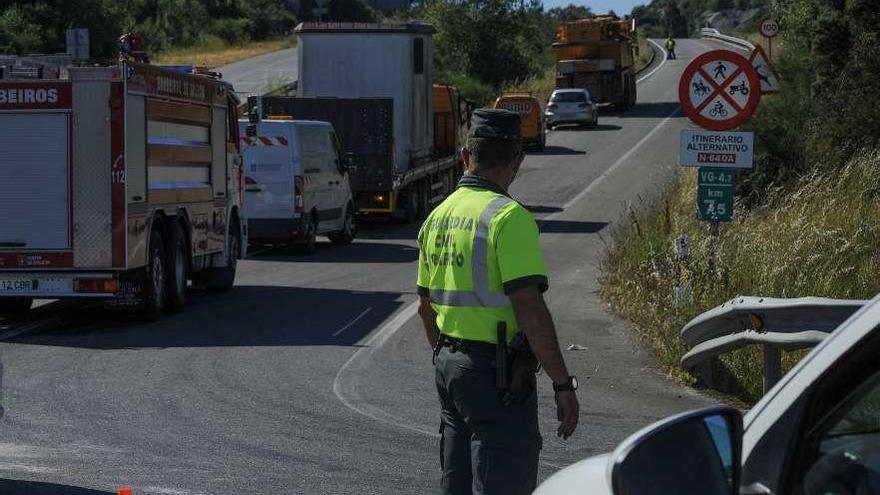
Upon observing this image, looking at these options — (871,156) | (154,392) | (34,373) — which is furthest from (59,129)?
(871,156)

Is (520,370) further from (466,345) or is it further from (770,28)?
(770,28)

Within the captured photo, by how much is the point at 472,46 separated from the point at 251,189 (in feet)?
135

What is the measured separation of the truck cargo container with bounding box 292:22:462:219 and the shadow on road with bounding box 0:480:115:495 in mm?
17669

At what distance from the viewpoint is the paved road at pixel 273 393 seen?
8.34 m

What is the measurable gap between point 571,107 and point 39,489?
4416 centimetres

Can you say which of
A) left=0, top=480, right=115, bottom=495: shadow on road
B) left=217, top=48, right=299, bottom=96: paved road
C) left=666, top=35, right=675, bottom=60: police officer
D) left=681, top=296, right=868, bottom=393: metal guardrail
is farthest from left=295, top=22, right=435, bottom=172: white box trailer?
left=666, top=35, right=675, bottom=60: police officer

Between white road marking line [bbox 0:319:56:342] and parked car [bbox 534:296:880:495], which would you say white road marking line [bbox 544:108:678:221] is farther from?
parked car [bbox 534:296:880:495]

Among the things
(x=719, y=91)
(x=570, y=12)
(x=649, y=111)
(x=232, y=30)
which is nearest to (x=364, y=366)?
(x=719, y=91)

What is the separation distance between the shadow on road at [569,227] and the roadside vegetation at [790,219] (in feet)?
14.5

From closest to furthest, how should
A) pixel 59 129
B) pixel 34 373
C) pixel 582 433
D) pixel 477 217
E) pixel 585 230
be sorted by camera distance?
pixel 477 217, pixel 582 433, pixel 34 373, pixel 59 129, pixel 585 230

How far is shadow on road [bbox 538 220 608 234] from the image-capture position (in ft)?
87.5

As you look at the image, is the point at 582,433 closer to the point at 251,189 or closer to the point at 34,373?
the point at 34,373

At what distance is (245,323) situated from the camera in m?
15.0

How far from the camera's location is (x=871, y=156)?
16.4m
